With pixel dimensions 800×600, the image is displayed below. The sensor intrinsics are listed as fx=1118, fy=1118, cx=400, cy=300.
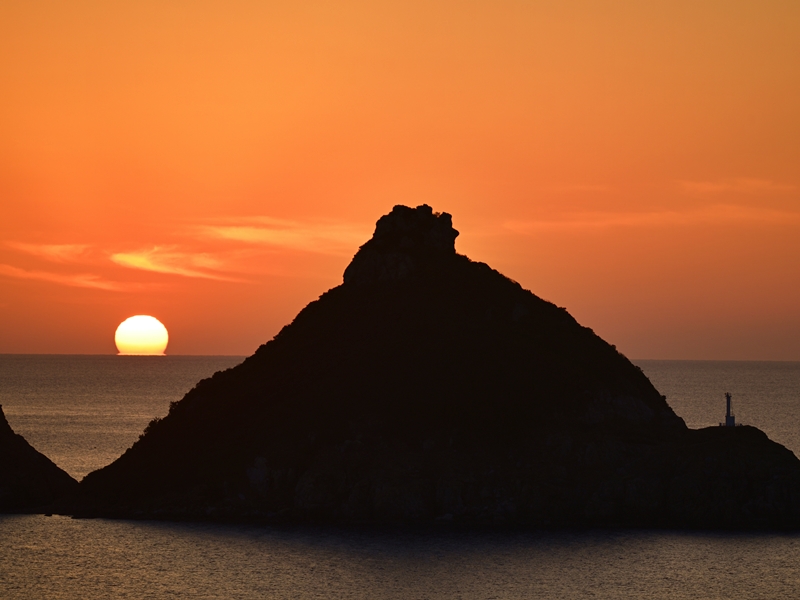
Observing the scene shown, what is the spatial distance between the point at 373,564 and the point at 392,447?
66.3ft

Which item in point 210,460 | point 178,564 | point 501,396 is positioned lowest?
point 178,564

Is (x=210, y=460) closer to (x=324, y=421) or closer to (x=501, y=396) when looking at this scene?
(x=324, y=421)

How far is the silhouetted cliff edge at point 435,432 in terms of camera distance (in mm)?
97688

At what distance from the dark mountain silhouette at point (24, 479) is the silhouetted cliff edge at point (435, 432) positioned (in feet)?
13.2

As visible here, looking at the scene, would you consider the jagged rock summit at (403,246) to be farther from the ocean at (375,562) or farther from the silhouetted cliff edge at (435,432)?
the ocean at (375,562)

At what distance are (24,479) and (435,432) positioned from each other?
39.0m

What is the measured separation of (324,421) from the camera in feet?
345

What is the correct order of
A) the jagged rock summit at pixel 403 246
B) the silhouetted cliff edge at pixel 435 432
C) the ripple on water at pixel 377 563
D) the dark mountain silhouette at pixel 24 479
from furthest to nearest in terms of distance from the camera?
the jagged rock summit at pixel 403 246 < the dark mountain silhouette at pixel 24 479 < the silhouetted cliff edge at pixel 435 432 < the ripple on water at pixel 377 563

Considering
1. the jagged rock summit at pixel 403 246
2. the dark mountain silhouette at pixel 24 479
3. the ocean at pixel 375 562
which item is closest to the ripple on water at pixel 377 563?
the ocean at pixel 375 562

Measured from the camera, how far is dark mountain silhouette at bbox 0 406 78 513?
104 metres

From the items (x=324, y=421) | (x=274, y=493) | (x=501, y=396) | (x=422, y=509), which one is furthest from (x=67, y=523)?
(x=501, y=396)

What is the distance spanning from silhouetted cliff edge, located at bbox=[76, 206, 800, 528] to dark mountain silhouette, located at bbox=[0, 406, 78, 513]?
4038mm

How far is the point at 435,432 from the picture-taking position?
106 metres

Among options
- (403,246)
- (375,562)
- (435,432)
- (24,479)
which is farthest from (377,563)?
(403,246)
